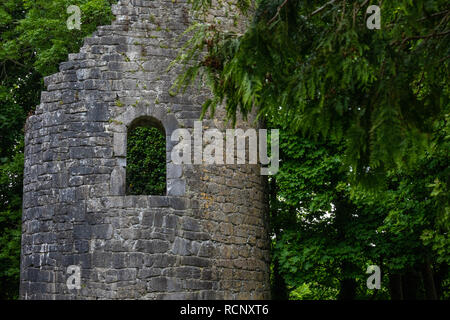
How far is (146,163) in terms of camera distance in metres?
16.2

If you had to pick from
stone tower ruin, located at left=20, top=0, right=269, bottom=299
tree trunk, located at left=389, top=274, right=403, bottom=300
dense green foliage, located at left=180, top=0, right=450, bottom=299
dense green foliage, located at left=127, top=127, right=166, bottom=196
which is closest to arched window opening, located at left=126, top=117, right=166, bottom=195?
dense green foliage, located at left=127, top=127, right=166, bottom=196

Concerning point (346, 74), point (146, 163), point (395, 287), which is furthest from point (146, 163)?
point (346, 74)

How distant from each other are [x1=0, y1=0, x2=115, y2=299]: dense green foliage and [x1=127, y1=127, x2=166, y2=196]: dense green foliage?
9.43 ft

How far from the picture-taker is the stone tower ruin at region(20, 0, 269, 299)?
26.2 feet

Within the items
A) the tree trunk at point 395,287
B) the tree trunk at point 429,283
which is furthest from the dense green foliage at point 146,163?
the tree trunk at point 429,283

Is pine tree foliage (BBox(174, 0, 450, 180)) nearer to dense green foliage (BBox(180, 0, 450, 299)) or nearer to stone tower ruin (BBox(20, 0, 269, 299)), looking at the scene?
dense green foliage (BBox(180, 0, 450, 299))

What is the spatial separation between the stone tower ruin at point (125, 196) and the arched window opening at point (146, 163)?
7.07 metres

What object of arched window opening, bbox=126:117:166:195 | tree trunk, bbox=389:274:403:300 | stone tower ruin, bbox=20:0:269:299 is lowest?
tree trunk, bbox=389:274:403:300

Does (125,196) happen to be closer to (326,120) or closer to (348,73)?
(326,120)

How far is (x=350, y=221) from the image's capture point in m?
13.1

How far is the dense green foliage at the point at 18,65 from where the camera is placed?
13.2m

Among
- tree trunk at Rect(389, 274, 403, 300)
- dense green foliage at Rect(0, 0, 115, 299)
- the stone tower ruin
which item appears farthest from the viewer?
tree trunk at Rect(389, 274, 403, 300)

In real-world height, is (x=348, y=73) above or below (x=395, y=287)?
above

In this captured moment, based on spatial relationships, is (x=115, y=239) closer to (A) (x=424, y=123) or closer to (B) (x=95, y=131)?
(B) (x=95, y=131)
